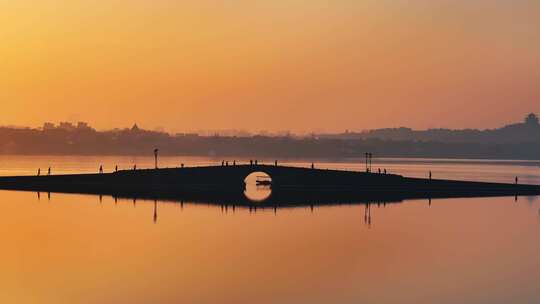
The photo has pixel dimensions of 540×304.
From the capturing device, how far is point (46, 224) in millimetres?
68750

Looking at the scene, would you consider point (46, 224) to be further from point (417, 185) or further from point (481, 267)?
point (417, 185)

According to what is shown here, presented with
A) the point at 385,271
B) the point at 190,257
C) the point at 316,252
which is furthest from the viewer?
the point at 316,252

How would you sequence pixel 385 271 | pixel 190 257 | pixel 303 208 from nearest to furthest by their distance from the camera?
pixel 385 271
pixel 190 257
pixel 303 208

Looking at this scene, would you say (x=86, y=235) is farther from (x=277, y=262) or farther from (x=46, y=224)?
(x=277, y=262)

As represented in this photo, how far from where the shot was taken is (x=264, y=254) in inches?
2143

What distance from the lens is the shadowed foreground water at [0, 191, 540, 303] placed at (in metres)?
42.2

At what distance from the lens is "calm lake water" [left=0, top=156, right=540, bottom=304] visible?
1661 inches

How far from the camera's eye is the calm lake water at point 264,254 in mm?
42188

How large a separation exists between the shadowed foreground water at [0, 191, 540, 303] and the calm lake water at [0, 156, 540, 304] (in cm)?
9

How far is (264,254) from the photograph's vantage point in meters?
54.4

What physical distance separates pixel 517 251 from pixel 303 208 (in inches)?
1163

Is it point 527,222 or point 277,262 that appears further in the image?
point 527,222

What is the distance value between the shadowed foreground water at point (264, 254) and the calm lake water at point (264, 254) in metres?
0.09

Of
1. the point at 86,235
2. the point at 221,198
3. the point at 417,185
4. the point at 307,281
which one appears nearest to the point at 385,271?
the point at 307,281
